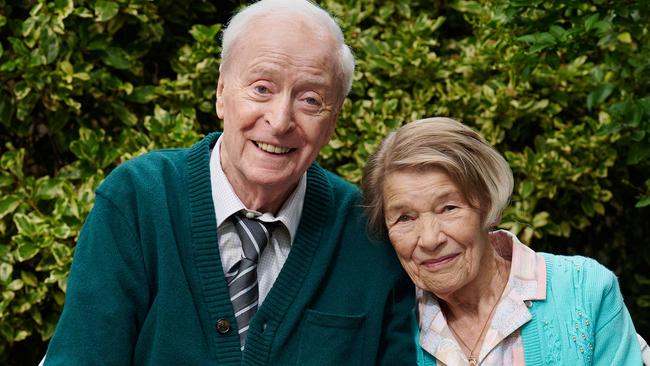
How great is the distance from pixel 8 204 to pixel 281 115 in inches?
64.4

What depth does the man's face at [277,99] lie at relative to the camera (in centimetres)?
255

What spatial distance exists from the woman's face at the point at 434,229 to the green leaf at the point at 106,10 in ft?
5.42

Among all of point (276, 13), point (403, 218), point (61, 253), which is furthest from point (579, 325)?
point (61, 253)

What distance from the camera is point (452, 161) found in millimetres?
2605

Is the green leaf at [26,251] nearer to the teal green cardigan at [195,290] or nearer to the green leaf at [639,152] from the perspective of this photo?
the teal green cardigan at [195,290]

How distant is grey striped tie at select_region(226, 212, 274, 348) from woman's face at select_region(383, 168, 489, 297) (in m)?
0.37

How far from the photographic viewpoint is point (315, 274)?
270 centimetres

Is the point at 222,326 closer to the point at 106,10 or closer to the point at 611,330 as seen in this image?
the point at 611,330

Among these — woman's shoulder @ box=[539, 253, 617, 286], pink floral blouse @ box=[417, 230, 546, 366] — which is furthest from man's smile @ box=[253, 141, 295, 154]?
woman's shoulder @ box=[539, 253, 617, 286]

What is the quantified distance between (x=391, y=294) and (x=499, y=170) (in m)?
0.47

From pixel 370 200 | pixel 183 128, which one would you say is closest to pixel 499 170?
pixel 370 200

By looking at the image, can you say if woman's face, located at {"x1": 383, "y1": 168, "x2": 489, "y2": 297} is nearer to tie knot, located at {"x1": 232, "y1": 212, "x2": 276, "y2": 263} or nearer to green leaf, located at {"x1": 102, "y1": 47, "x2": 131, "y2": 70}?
tie knot, located at {"x1": 232, "y1": 212, "x2": 276, "y2": 263}

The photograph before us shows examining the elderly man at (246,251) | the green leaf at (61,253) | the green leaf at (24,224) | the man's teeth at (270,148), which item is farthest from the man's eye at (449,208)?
the green leaf at (24,224)

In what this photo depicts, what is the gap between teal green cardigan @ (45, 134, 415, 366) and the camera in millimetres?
2490
